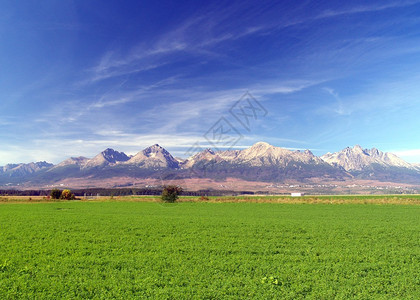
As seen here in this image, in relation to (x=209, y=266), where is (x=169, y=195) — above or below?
below

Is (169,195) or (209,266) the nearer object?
(209,266)

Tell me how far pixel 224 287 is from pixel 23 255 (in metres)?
Answer: 14.3


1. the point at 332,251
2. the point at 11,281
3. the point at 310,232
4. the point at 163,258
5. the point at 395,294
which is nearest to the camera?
the point at 395,294

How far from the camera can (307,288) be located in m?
12.8

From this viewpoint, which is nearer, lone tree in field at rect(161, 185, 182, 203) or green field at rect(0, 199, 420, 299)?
green field at rect(0, 199, 420, 299)

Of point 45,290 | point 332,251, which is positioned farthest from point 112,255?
point 332,251

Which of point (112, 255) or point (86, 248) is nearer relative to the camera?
point (112, 255)

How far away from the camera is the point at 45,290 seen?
12812 mm

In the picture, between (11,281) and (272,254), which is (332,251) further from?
(11,281)

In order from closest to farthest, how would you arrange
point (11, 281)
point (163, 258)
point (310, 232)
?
1. point (11, 281)
2. point (163, 258)
3. point (310, 232)

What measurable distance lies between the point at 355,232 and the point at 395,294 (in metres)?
16.8

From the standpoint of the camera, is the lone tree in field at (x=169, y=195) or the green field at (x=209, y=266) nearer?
the green field at (x=209, y=266)

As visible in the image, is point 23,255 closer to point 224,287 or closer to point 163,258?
point 163,258

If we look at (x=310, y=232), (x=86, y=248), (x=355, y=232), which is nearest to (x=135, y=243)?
(x=86, y=248)
